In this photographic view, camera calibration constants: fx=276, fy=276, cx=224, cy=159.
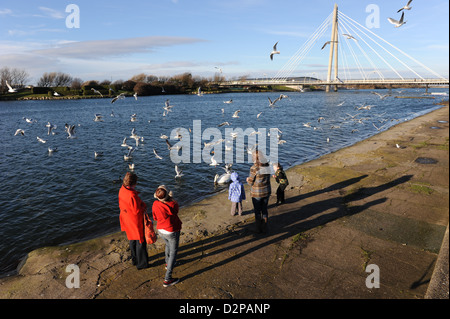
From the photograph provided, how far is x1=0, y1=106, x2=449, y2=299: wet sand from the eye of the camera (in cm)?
448

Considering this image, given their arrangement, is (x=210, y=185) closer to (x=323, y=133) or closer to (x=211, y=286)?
(x=211, y=286)

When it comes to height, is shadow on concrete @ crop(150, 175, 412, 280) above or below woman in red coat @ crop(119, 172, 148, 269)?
below

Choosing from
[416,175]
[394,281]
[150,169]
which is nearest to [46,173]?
[150,169]

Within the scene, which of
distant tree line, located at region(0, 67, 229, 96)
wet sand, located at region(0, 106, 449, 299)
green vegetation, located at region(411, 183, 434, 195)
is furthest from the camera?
distant tree line, located at region(0, 67, 229, 96)

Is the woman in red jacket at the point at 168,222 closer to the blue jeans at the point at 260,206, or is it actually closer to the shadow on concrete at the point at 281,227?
the shadow on concrete at the point at 281,227

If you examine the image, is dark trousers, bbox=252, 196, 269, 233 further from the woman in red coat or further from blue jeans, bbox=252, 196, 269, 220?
the woman in red coat

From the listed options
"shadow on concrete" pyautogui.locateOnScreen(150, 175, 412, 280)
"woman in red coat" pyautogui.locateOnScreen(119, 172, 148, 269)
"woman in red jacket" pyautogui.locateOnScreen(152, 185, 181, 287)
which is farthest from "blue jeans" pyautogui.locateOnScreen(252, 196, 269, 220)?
"woman in red coat" pyautogui.locateOnScreen(119, 172, 148, 269)

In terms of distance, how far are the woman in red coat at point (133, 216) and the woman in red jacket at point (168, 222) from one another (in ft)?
1.45

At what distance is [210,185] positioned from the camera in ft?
38.4

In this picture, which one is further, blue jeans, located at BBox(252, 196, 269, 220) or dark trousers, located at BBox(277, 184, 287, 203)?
dark trousers, located at BBox(277, 184, 287, 203)

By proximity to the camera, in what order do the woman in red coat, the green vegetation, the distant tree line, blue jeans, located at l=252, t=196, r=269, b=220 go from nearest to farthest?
the woman in red coat
blue jeans, located at l=252, t=196, r=269, b=220
the green vegetation
the distant tree line

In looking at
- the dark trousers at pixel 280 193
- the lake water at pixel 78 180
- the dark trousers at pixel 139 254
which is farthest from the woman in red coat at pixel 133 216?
the dark trousers at pixel 280 193

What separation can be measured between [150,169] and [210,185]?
415cm

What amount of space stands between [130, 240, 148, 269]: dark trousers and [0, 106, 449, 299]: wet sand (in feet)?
0.40
